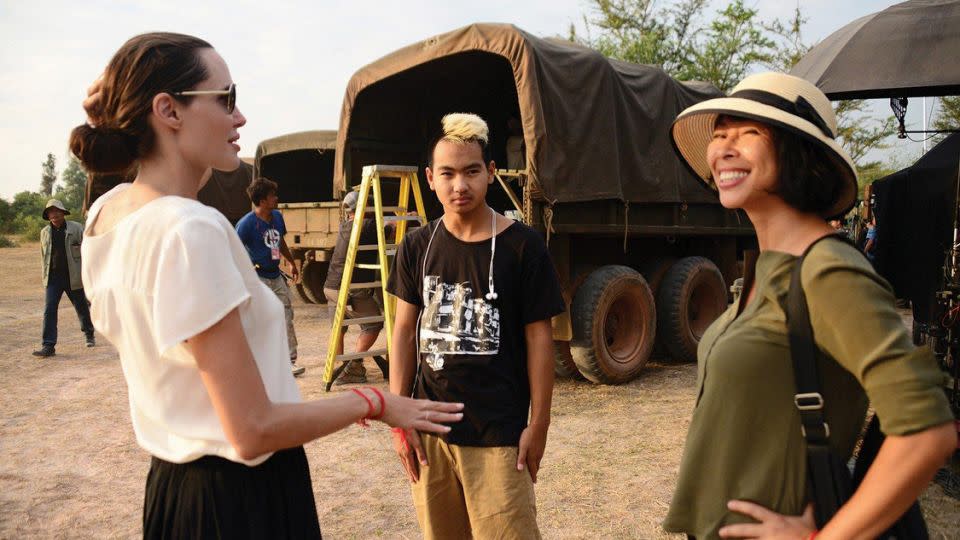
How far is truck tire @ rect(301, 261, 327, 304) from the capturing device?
12.2 m

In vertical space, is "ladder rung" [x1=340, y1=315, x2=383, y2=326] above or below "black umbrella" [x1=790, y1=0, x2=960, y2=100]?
below

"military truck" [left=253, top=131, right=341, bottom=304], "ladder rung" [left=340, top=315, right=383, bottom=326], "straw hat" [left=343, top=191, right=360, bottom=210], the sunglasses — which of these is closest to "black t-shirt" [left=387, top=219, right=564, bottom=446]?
the sunglasses

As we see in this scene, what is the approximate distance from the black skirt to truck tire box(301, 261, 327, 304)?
1062cm

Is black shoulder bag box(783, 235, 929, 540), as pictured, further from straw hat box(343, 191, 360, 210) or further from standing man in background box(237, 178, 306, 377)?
standing man in background box(237, 178, 306, 377)

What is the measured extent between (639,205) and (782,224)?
6.05 meters

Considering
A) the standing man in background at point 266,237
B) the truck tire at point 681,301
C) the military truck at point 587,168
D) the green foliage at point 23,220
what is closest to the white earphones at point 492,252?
the military truck at point 587,168

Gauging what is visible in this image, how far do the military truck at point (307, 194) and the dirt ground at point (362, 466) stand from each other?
10.1 ft

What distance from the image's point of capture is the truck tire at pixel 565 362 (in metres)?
7.04

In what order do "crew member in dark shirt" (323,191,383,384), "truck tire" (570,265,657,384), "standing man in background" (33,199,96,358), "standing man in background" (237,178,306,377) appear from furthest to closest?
1. "standing man in background" (33,199,96,358)
2. "standing man in background" (237,178,306,377)
3. "crew member in dark shirt" (323,191,383,384)
4. "truck tire" (570,265,657,384)

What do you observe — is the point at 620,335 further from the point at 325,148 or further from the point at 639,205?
the point at 325,148

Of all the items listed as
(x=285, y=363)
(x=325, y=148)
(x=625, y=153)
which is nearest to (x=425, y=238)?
(x=285, y=363)

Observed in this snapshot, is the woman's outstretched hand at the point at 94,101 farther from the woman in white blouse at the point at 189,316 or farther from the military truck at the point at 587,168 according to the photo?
the military truck at the point at 587,168

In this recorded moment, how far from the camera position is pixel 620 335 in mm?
7461

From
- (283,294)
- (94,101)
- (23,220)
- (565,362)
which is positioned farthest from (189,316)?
(23,220)
